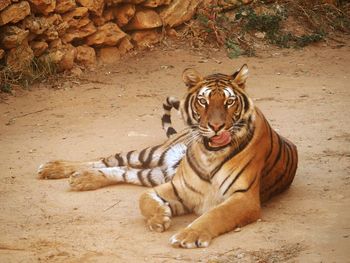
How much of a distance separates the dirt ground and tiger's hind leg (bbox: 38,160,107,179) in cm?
7

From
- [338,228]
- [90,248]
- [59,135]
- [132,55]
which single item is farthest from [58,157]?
[132,55]

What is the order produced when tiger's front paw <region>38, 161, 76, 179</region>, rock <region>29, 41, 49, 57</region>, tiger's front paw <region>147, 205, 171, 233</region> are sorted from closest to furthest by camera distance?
tiger's front paw <region>147, 205, 171, 233</region> < tiger's front paw <region>38, 161, 76, 179</region> < rock <region>29, 41, 49, 57</region>

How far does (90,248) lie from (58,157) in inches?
88.2

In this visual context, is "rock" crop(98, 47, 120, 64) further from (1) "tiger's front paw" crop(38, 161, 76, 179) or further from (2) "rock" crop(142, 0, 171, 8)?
(1) "tiger's front paw" crop(38, 161, 76, 179)

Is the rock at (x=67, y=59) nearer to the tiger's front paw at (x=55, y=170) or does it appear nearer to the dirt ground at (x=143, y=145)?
the dirt ground at (x=143, y=145)

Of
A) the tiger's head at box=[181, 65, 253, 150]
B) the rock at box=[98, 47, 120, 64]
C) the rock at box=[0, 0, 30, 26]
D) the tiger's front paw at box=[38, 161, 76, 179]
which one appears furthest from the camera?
the rock at box=[98, 47, 120, 64]

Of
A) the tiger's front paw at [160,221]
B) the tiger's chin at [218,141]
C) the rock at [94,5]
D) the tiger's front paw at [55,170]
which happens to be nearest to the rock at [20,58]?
the rock at [94,5]

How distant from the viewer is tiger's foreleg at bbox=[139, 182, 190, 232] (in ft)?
15.5

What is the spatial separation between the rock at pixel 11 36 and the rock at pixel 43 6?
37cm

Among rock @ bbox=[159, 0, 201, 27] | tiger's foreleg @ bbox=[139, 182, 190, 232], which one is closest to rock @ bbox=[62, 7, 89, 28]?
rock @ bbox=[159, 0, 201, 27]

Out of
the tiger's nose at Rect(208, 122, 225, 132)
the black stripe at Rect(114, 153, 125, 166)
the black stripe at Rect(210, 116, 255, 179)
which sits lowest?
the black stripe at Rect(114, 153, 125, 166)

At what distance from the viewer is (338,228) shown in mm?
4523

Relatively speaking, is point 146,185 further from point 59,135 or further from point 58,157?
point 59,135

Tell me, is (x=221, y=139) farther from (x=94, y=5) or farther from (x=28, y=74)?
(x=94, y=5)
